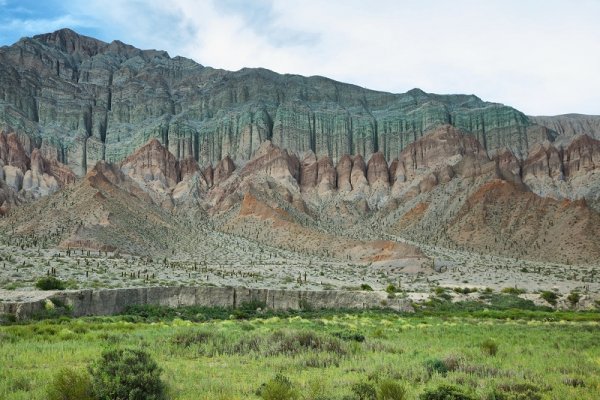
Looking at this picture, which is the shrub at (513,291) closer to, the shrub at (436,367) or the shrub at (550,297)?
the shrub at (550,297)

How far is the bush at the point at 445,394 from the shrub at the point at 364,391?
2.77ft

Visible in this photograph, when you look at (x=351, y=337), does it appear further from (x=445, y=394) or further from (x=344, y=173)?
(x=344, y=173)

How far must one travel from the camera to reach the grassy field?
444 inches

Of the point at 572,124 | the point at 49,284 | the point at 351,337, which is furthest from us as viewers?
the point at 572,124

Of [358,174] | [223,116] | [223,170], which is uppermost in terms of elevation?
[223,116]

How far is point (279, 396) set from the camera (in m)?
9.91

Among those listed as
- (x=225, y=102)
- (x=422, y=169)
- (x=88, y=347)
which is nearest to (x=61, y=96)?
(x=225, y=102)

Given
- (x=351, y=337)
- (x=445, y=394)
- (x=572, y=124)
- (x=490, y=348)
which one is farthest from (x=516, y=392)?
(x=572, y=124)

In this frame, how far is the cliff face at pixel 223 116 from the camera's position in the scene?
15588 cm

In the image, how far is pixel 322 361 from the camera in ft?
48.0

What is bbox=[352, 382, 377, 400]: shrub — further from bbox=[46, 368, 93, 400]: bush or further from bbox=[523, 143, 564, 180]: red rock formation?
bbox=[523, 143, 564, 180]: red rock formation

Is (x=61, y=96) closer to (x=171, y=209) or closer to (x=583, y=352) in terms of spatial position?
(x=171, y=209)

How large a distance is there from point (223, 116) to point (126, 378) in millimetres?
159947

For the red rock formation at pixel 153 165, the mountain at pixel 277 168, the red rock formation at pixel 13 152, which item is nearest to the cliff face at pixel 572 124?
the mountain at pixel 277 168
